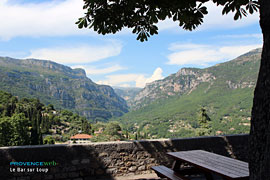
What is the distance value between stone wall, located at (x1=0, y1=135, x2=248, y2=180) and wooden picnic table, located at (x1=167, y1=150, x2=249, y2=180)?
114 cm

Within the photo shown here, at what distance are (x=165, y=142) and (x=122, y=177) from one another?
4.23 ft

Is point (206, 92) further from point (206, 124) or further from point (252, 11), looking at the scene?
point (252, 11)

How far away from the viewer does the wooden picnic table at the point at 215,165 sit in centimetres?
314

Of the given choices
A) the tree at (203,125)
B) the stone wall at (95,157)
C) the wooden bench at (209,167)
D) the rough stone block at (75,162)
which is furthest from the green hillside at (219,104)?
the rough stone block at (75,162)

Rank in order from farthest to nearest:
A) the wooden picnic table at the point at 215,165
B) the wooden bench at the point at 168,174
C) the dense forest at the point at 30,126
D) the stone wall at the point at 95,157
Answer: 1. the dense forest at the point at 30,126
2. the stone wall at the point at 95,157
3. the wooden bench at the point at 168,174
4. the wooden picnic table at the point at 215,165

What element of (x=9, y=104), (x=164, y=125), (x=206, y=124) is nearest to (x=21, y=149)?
(x=206, y=124)

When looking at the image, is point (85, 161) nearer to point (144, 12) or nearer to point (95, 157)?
point (95, 157)

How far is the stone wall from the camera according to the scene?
4457mm

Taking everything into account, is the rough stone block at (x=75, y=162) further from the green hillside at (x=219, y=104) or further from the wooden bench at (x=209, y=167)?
the green hillside at (x=219, y=104)

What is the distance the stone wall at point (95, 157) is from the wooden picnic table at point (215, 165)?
1.14m

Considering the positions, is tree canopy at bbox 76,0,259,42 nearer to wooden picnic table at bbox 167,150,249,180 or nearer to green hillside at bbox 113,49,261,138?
wooden picnic table at bbox 167,150,249,180

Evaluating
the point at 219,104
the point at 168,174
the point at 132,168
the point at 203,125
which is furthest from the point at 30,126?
the point at 219,104

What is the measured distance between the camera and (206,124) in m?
35.2

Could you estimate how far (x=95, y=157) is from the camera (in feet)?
16.5
